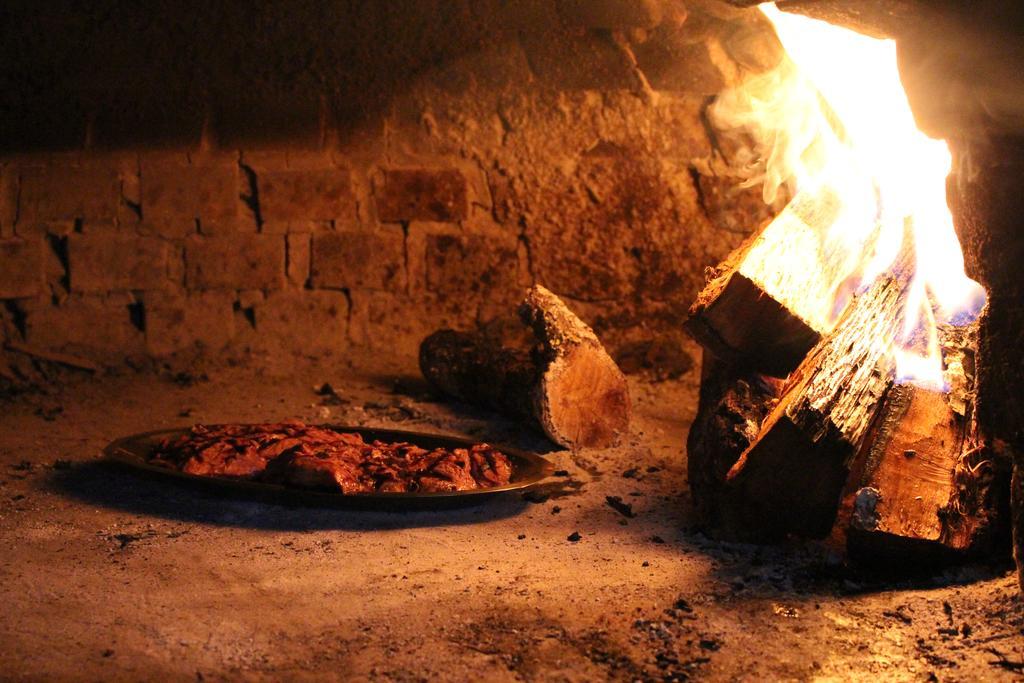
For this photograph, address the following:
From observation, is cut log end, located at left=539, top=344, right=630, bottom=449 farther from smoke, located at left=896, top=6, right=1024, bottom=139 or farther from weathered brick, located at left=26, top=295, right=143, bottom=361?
weathered brick, located at left=26, top=295, right=143, bottom=361

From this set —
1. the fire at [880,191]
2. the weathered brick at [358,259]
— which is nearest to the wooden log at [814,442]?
the fire at [880,191]

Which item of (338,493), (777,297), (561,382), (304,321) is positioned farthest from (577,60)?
(338,493)

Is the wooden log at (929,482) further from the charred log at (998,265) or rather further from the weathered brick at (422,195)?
the weathered brick at (422,195)

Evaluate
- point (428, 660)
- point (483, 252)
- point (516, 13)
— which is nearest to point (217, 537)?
point (428, 660)

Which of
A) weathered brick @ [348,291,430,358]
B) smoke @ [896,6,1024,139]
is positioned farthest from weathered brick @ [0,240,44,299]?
smoke @ [896,6,1024,139]

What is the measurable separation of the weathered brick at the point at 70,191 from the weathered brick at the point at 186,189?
0.14 meters

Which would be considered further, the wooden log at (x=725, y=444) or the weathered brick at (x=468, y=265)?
the weathered brick at (x=468, y=265)

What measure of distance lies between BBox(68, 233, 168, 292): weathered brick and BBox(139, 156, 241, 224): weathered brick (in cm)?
14

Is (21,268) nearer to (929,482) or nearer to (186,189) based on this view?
(186,189)

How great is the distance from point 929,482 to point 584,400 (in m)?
1.43

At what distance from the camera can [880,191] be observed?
3.66 m

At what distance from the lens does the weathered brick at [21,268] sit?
15.9 ft

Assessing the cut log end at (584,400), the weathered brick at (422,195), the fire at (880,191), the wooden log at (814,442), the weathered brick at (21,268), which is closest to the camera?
the wooden log at (814,442)

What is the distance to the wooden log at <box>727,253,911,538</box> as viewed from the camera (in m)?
2.98
